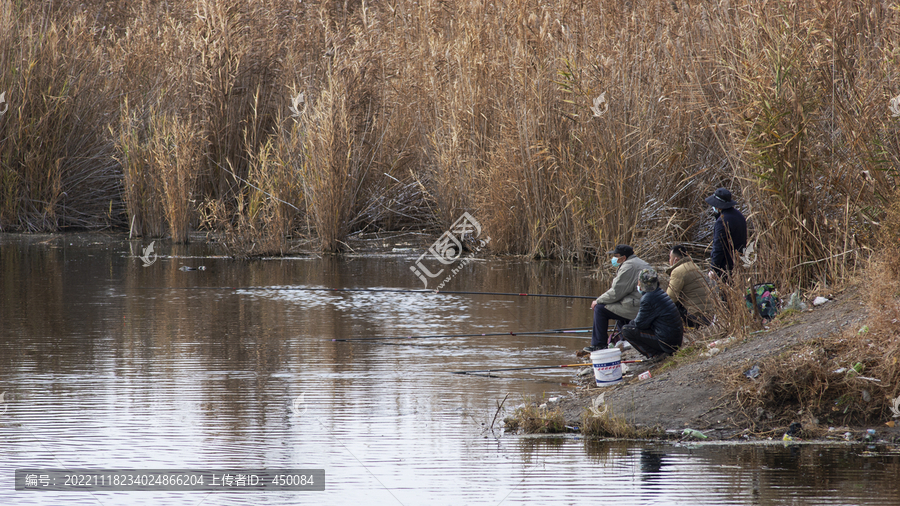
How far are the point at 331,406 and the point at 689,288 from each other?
3427mm

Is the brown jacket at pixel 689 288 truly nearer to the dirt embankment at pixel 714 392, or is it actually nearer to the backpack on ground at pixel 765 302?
the backpack on ground at pixel 765 302

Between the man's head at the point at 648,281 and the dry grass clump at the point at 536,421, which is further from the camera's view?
the man's head at the point at 648,281

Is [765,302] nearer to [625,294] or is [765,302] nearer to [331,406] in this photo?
[625,294]

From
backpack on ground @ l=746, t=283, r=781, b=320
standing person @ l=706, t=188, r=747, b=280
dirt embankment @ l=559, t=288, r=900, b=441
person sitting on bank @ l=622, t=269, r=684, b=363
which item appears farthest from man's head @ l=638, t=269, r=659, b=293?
standing person @ l=706, t=188, r=747, b=280

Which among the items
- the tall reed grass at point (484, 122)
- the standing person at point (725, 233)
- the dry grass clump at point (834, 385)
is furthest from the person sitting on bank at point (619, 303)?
the dry grass clump at point (834, 385)

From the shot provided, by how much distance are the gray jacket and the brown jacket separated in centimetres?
31

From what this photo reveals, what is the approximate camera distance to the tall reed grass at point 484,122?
934 centimetres

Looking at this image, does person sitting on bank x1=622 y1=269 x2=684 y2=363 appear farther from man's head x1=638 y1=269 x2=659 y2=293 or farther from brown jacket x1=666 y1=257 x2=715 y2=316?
brown jacket x1=666 y1=257 x2=715 y2=316

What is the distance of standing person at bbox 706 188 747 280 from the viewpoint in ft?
30.5

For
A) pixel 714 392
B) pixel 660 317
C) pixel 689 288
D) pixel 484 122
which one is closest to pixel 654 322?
pixel 660 317

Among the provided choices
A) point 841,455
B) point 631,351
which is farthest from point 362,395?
point 841,455

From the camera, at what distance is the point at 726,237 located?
9438mm

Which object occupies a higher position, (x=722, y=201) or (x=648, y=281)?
(x=722, y=201)

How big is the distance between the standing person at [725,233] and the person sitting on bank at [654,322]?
5.06 feet
